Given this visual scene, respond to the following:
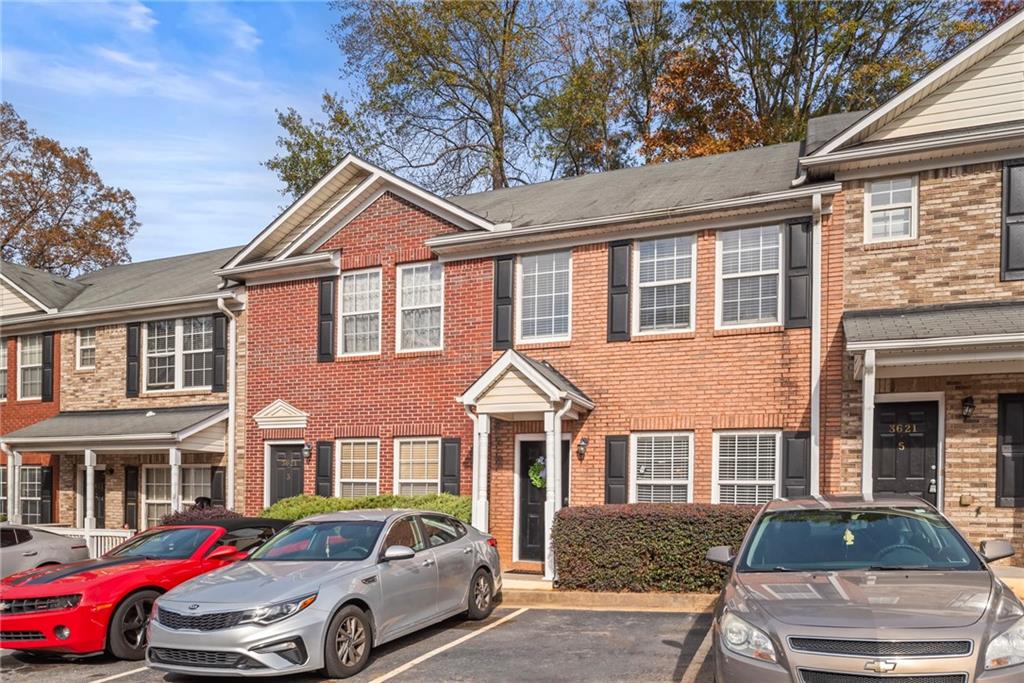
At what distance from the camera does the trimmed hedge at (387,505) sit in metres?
15.3

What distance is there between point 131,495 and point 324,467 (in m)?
5.55

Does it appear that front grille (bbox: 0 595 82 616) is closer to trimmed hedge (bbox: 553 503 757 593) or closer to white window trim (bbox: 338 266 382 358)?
trimmed hedge (bbox: 553 503 757 593)

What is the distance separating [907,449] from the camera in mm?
12820

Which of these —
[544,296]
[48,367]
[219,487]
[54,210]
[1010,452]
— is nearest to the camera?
[1010,452]

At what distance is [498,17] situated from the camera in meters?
32.7

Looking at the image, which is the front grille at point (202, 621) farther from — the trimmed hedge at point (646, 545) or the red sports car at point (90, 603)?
the trimmed hedge at point (646, 545)

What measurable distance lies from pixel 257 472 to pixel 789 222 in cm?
1092

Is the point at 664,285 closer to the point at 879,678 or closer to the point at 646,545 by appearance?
the point at 646,545

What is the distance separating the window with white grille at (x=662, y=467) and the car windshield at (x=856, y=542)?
6.72 metres

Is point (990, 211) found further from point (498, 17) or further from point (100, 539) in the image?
point (498, 17)

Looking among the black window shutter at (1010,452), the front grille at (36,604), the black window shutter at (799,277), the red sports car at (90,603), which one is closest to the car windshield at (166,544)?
the red sports car at (90,603)

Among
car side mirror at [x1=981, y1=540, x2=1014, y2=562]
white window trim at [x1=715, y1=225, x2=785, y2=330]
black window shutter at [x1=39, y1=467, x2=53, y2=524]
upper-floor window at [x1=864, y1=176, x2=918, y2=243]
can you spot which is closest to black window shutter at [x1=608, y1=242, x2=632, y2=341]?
white window trim at [x1=715, y1=225, x2=785, y2=330]

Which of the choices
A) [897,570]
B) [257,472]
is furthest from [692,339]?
[257,472]

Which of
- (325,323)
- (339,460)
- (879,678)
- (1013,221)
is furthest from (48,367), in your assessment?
(879,678)
